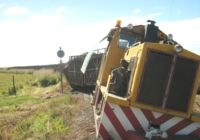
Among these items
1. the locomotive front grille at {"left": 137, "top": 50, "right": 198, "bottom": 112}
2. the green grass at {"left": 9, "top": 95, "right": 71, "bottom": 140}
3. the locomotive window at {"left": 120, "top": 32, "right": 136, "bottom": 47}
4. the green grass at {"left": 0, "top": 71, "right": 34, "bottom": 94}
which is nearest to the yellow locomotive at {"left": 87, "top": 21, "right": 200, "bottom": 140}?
the locomotive front grille at {"left": 137, "top": 50, "right": 198, "bottom": 112}

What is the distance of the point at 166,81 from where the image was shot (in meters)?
9.59

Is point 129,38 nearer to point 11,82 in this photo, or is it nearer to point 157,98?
point 157,98

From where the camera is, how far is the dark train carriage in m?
21.9

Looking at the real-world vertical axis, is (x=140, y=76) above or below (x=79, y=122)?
Result: above

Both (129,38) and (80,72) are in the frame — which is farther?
(80,72)

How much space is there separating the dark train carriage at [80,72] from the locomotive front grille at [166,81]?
10.3 m

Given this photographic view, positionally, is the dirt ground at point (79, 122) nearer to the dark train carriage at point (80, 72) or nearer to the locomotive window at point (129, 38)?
the locomotive window at point (129, 38)

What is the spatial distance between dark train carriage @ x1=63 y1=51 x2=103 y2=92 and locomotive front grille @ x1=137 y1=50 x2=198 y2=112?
10.3m

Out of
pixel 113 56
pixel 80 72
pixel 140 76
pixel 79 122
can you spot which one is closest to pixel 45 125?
pixel 79 122

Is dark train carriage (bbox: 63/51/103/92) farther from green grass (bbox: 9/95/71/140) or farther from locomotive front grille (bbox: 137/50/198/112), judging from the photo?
locomotive front grille (bbox: 137/50/198/112)

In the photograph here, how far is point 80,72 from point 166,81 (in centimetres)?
1543

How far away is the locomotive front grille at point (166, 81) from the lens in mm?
9562

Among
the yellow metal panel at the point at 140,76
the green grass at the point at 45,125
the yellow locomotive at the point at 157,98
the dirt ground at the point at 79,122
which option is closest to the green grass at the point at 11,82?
the dirt ground at the point at 79,122

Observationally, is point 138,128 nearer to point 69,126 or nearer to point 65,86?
point 69,126
